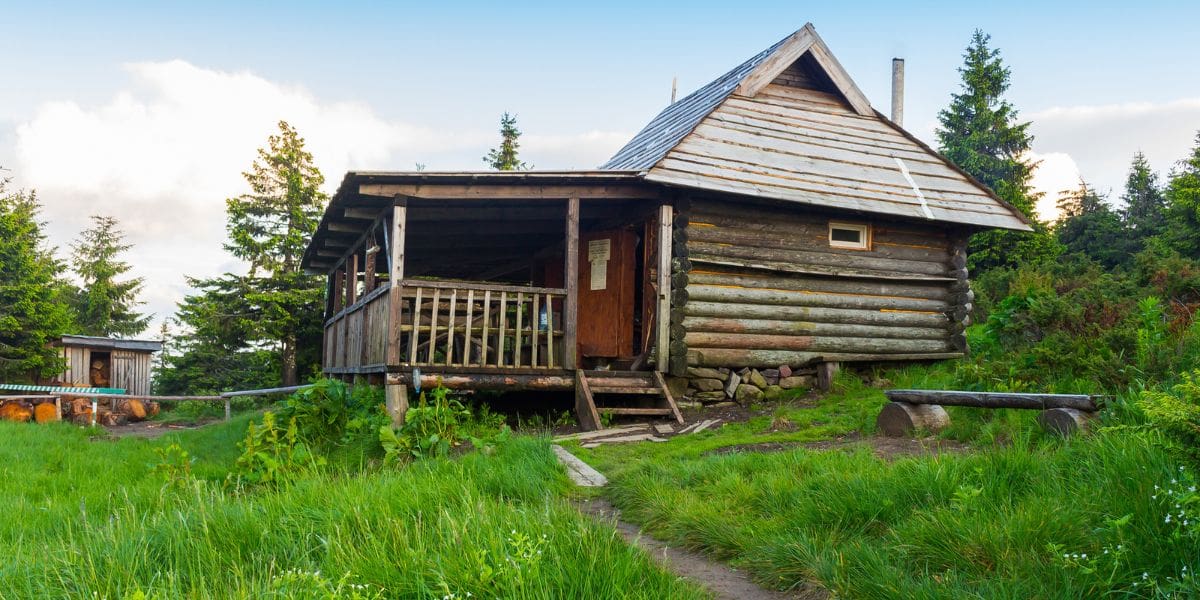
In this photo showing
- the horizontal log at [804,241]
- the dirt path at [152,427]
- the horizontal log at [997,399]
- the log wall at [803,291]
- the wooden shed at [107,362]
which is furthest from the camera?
the wooden shed at [107,362]

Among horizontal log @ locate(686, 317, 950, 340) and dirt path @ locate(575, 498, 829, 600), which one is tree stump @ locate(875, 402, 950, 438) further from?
horizontal log @ locate(686, 317, 950, 340)

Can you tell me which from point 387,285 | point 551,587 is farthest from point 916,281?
point 551,587

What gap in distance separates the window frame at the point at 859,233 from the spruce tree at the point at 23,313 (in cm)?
2207

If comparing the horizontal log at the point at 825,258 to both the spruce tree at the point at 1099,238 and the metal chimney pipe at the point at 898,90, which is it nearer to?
the metal chimney pipe at the point at 898,90

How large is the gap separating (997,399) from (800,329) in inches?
241

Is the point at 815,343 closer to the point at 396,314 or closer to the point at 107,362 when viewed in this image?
the point at 396,314

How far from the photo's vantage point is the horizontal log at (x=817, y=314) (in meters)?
11.7

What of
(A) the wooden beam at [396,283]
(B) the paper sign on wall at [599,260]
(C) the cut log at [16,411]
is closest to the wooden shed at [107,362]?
(C) the cut log at [16,411]

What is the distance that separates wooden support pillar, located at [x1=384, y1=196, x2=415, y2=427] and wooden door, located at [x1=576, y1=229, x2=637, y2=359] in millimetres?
3555

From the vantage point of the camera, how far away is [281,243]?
26.0 meters

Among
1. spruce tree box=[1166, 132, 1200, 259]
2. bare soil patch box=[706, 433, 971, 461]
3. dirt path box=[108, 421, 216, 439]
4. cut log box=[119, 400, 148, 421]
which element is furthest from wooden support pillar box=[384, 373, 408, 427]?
spruce tree box=[1166, 132, 1200, 259]

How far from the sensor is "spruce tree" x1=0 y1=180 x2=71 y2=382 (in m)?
22.6

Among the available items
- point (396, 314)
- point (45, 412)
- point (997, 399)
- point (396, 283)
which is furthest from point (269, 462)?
point (45, 412)

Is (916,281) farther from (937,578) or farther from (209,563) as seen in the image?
(209,563)
